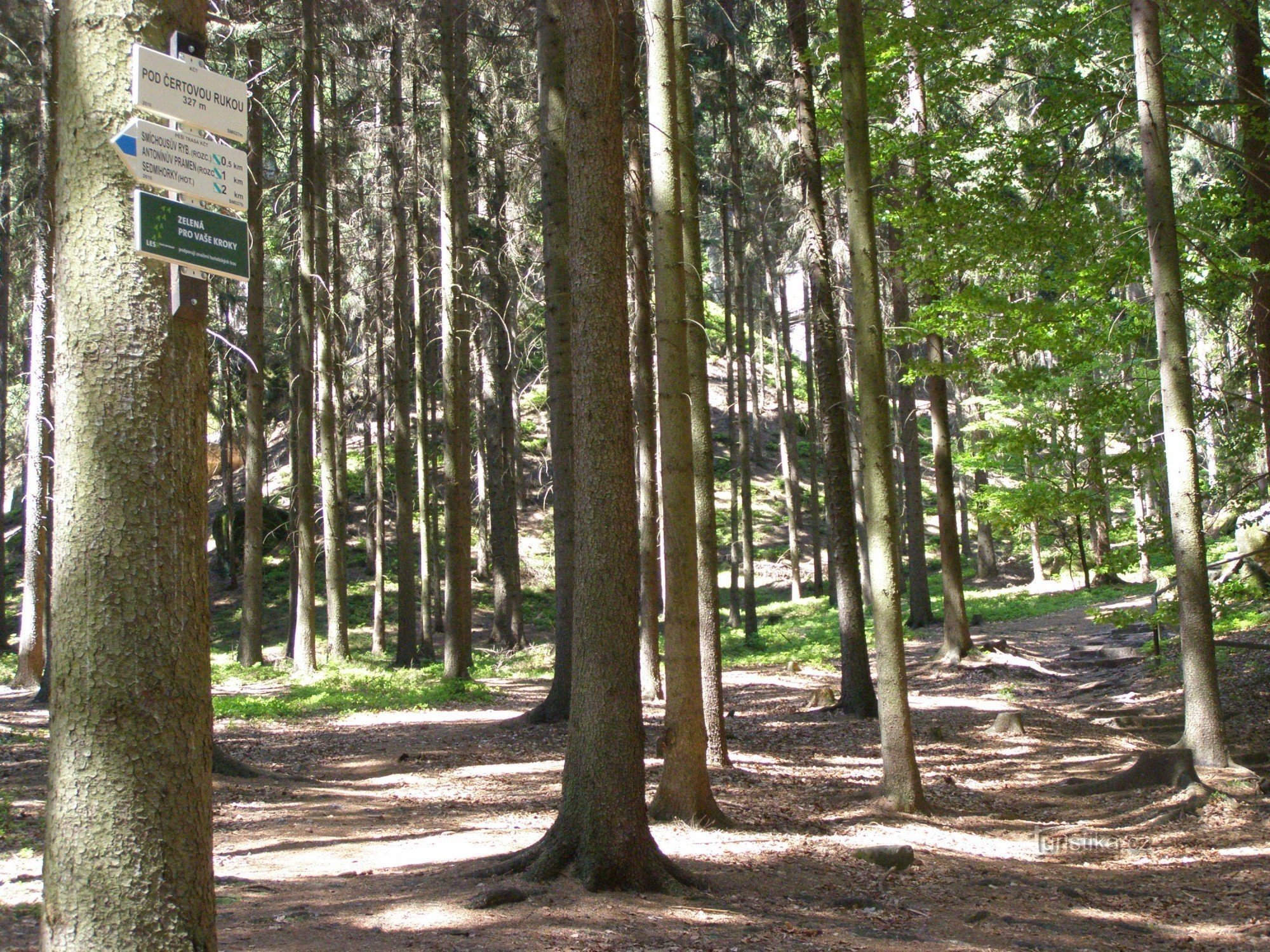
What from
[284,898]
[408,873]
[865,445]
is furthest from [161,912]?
[865,445]

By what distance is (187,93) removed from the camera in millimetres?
3406

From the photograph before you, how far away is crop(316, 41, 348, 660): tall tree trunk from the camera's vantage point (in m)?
17.6

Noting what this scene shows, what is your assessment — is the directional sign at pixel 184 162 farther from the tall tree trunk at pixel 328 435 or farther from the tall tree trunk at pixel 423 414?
the tall tree trunk at pixel 423 414

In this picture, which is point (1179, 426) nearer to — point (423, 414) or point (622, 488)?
point (622, 488)

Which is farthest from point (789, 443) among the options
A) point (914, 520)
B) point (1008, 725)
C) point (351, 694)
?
point (351, 694)

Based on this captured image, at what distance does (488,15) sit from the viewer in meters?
16.9

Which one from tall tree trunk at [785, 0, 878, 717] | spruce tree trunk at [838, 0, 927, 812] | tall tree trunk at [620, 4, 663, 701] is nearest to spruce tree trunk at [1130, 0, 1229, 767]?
spruce tree trunk at [838, 0, 927, 812]

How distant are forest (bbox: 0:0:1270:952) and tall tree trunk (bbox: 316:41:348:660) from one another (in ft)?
0.48

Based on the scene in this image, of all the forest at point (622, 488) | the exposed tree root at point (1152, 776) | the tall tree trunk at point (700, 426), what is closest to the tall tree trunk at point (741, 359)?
the forest at point (622, 488)

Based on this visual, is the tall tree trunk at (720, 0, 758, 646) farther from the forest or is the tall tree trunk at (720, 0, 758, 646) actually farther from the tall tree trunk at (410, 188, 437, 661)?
the tall tree trunk at (410, 188, 437, 661)

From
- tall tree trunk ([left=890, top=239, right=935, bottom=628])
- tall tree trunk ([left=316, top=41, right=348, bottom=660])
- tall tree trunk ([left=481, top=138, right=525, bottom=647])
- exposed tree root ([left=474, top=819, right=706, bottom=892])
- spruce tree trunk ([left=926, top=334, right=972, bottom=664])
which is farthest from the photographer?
tall tree trunk ([left=890, top=239, right=935, bottom=628])

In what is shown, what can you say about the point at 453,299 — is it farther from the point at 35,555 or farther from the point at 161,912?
the point at 161,912

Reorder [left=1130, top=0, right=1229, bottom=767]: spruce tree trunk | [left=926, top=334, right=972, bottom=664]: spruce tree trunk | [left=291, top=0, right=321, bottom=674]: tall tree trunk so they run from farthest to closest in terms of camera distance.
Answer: [left=926, top=334, right=972, bottom=664]: spruce tree trunk < [left=291, top=0, right=321, bottom=674]: tall tree trunk < [left=1130, top=0, right=1229, bottom=767]: spruce tree trunk

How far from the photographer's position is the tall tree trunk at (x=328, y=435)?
57.6 feet
